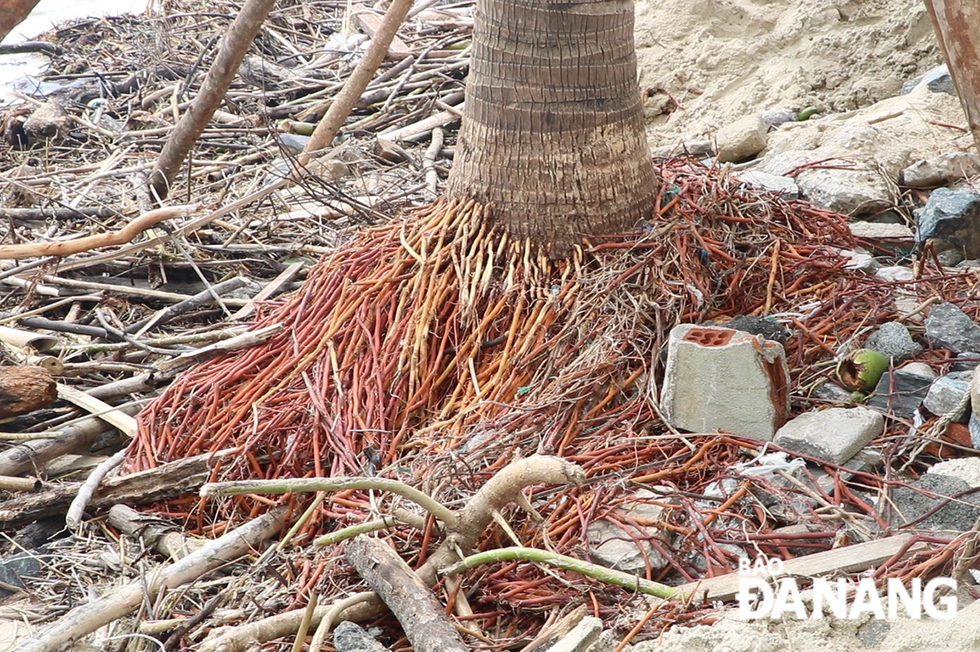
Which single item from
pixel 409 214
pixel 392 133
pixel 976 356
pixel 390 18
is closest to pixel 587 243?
pixel 409 214

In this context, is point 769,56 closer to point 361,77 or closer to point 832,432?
point 361,77

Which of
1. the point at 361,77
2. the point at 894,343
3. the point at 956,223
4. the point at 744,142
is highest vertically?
the point at 361,77

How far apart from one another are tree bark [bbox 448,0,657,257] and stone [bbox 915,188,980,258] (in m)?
1.53

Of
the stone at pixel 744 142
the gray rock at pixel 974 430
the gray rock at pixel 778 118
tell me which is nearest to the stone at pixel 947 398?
the gray rock at pixel 974 430

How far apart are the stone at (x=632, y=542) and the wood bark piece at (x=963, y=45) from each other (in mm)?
1481

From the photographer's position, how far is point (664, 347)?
375cm

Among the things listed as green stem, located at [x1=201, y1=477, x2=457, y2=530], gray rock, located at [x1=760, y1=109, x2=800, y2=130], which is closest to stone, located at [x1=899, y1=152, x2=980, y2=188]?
gray rock, located at [x1=760, y1=109, x2=800, y2=130]

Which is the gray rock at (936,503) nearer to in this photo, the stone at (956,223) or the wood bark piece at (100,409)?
the stone at (956,223)

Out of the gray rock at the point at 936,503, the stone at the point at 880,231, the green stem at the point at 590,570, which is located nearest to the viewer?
the green stem at the point at 590,570

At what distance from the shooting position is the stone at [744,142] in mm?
6102

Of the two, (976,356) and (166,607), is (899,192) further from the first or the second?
(166,607)

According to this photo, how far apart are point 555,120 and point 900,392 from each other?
1.61 metres

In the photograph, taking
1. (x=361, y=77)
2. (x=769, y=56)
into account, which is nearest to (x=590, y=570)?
(x=361, y=77)

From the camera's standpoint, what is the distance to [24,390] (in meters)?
4.40
